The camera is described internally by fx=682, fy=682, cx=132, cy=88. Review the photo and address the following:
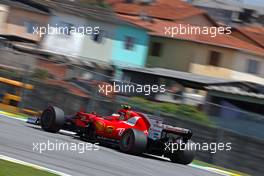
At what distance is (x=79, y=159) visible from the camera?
41.6 ft

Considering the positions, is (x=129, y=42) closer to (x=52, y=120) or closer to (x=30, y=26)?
(x=30, y=26)

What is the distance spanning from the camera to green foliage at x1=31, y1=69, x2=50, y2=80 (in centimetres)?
2150

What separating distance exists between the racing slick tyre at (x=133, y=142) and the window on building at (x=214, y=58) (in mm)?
38230

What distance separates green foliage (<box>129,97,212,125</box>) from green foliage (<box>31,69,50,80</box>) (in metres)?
2.80

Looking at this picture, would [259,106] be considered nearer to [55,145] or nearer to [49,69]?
[49,69]

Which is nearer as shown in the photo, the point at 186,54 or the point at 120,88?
the point at 120,88

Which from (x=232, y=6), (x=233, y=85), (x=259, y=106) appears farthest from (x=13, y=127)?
(x=232, y=6)

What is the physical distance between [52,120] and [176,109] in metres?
5.32

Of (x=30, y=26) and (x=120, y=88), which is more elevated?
(x=30, y=26)

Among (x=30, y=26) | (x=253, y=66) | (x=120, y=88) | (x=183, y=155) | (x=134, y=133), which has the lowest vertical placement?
(x=183, y=155)

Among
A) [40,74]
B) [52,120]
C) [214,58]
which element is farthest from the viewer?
[214,58]

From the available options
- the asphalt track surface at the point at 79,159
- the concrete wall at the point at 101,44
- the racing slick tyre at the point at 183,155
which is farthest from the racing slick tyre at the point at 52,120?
the concrete wall at the point at 101,44

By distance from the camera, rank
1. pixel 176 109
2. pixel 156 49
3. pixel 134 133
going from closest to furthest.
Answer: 1. pixel 134 133
2. pixel 176 109
3. pixel 156 49

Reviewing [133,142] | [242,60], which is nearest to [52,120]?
[133,142]
